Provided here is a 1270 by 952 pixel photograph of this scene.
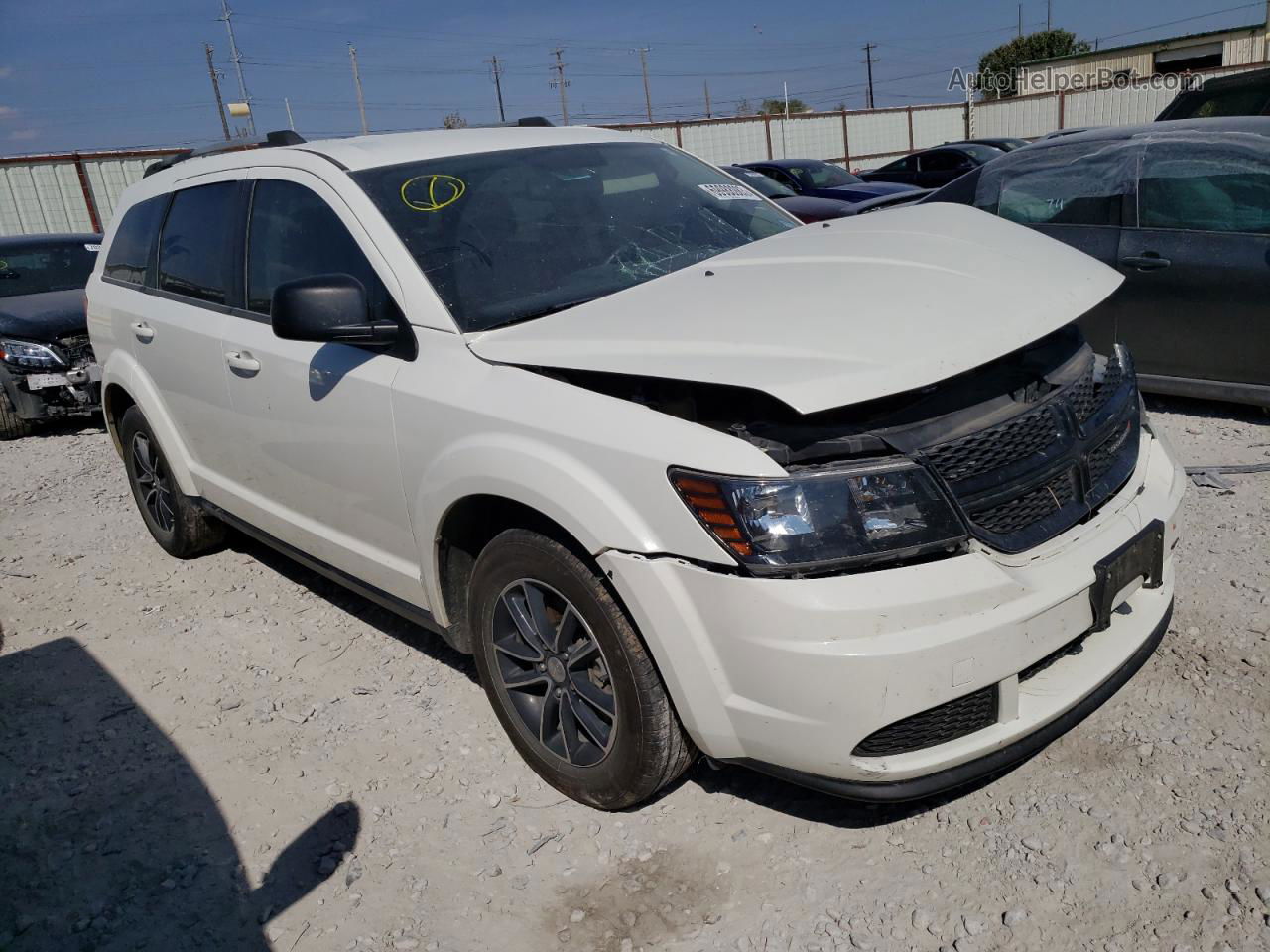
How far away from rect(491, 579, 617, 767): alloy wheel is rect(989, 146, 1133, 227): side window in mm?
4414

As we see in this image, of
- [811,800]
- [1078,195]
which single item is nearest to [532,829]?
[811,800]

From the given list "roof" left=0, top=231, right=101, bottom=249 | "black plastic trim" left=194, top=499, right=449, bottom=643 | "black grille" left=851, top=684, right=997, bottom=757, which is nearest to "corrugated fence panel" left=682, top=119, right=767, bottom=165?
"roof" left=0, top=231, right=101, bottom=249

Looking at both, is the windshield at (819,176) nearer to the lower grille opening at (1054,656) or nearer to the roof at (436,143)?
the roof at (436,143)

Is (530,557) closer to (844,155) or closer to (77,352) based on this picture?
(77,352)

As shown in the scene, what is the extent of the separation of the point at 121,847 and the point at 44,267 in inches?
315

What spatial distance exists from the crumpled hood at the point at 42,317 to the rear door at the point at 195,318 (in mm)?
4327

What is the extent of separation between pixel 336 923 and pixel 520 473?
4.03ft

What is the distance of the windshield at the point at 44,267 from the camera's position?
9.06 meters

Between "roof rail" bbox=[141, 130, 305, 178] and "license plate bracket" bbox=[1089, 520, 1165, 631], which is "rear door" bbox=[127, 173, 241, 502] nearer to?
"roof rail" bbox=[141, 130, 305, 178]

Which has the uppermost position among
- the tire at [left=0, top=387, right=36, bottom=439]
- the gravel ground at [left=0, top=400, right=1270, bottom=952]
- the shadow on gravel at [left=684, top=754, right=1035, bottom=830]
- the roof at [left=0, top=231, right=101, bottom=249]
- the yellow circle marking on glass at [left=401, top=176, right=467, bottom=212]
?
the yellow circle marking on glass at [left=401, top=176, right=467, bottom=212]

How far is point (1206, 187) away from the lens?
5391mm

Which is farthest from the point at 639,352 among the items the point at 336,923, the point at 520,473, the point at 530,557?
the point at 336,923

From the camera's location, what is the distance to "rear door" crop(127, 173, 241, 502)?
3.97 meters

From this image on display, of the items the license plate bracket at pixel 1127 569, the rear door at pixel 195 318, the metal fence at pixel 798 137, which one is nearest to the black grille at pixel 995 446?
the license plate bracket at pixel 1127 569
